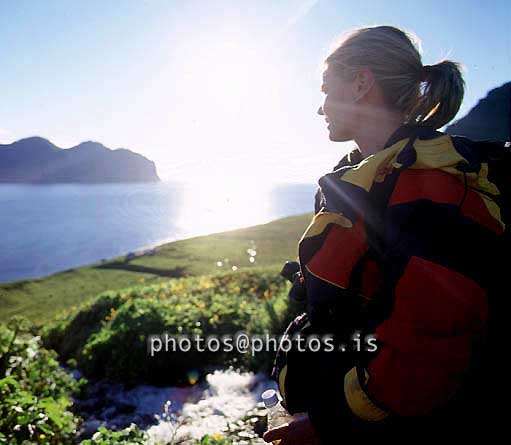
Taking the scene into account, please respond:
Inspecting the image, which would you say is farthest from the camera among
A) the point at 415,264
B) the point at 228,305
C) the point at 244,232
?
the point at 244,232

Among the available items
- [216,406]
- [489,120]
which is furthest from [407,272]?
[216,406]

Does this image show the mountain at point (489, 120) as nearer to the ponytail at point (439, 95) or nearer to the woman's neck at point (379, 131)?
the ponytail at point (439, 95)

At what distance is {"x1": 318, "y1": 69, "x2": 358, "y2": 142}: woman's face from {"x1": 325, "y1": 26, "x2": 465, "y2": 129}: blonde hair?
48 millimetres

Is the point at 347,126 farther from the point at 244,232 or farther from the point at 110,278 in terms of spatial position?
the point at 244,232

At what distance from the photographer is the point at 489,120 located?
401 cm

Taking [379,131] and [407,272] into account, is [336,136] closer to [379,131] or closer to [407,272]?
[379,131]

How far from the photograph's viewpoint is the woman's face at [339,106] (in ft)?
6.52

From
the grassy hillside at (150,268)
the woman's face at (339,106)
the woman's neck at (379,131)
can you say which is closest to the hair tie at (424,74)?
the woman's neck at (379,131)

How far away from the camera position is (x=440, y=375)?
1.26m

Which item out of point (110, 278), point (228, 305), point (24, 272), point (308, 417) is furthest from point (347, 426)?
point (24, 272)

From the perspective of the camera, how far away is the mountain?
12.2 feet

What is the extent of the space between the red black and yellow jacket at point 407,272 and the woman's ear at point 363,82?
15.6 inches

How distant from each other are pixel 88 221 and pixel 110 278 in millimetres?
109325

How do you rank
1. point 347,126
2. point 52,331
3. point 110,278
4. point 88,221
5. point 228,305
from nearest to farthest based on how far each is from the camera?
point 347,126 → point 228,305 → point 52,331 → point 110,278 → point 88,221
